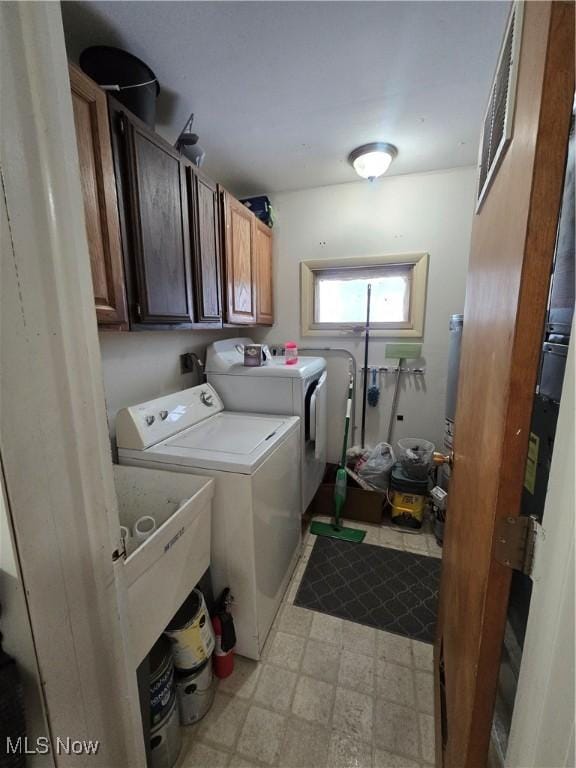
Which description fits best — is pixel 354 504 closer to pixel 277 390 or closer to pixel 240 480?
pixel 277 390

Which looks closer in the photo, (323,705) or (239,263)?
(323,705)

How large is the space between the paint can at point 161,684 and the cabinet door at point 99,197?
1202mm

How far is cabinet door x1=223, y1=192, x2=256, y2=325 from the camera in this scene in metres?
1.90

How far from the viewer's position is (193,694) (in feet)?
3.81

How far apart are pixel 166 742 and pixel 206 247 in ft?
6.85

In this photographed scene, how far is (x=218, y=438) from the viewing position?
5.02 ft

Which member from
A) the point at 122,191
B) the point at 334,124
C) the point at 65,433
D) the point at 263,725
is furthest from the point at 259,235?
the point at 263,725

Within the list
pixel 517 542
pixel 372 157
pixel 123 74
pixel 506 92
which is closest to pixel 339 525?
pixel 517 542

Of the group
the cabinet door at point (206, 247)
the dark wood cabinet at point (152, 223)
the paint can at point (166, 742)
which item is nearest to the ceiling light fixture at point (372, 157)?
the cabinet door at point (206, 247)

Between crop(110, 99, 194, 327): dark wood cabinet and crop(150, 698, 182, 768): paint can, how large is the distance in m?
1.44

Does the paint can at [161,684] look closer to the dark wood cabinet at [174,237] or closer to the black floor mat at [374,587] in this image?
the black floor mat at [374,587]

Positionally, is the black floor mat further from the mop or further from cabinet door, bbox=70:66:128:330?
cabinet door, bbox=70:66:128:330

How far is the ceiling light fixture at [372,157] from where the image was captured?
1903mm

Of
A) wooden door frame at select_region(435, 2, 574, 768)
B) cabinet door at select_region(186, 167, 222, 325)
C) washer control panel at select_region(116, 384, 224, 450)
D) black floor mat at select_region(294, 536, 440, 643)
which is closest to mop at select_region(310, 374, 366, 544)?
black floor mat at select_region(294, 536, 440, 643)
